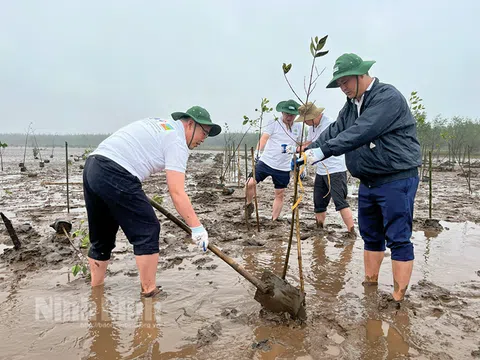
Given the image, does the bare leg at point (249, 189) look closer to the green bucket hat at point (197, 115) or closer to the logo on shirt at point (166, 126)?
the green bucket hat at point (197, 115)

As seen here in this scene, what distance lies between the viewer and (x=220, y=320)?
8.57 feet

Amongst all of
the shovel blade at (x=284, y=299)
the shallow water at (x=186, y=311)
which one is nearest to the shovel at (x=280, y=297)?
the shovel blade at (x=284, y=299)

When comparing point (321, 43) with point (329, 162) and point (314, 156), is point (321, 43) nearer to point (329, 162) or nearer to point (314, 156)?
point (314, 156)

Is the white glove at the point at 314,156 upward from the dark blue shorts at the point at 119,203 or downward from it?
upward

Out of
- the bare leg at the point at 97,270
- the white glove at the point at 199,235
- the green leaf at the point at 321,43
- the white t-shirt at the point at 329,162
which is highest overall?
the green leaf at the point at 321,43

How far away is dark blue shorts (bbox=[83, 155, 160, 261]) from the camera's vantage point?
8.27 feet

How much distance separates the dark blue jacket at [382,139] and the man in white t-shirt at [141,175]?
1149mm

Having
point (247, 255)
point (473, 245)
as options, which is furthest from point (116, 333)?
point (473, 245)

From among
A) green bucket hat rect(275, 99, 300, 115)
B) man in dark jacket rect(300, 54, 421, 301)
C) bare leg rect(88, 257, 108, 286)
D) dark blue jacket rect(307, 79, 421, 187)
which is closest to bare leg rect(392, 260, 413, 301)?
man in dark jacket rect(300, 54, 421, 301)

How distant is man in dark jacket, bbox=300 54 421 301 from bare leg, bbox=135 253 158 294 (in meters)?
1.53

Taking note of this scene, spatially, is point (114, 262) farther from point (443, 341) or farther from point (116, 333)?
point (443, 341)

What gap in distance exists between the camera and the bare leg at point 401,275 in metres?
2.79

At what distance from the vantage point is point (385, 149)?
275cm

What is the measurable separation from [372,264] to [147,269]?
6.88 ft
